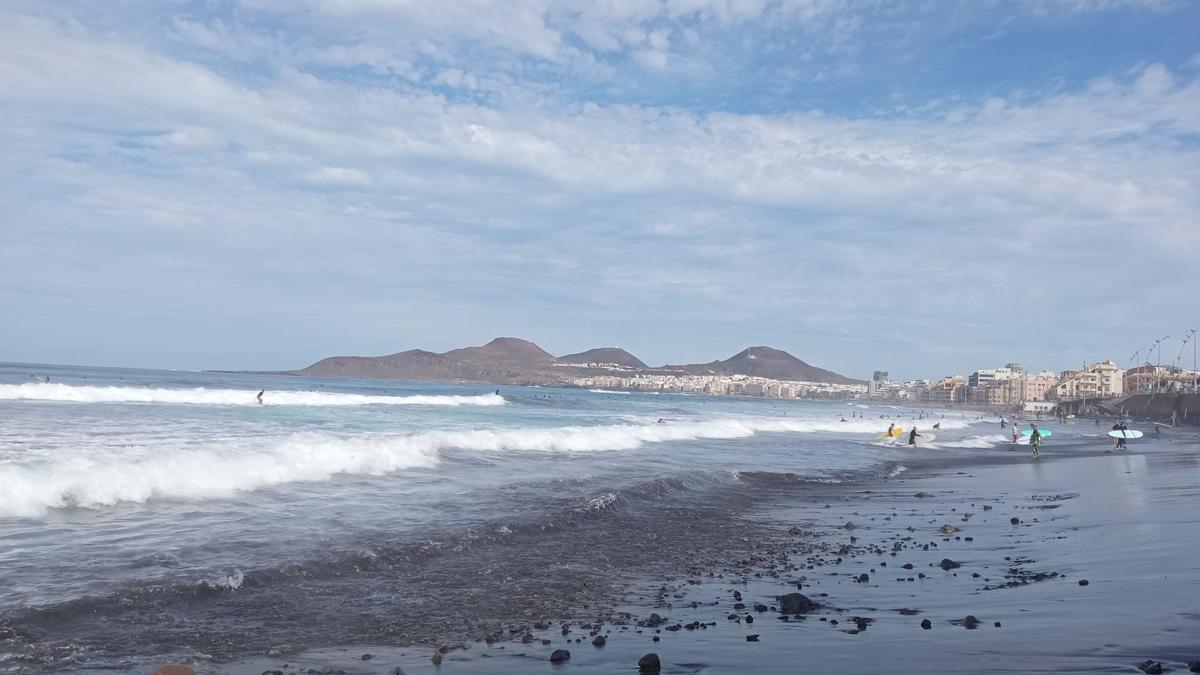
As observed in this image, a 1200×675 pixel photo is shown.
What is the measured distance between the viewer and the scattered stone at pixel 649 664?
6.42m

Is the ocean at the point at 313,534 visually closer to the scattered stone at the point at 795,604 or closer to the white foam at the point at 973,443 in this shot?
the scattered stone at the point at 795,604

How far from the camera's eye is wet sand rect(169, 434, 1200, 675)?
652 centimetres

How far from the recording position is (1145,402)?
107 metres

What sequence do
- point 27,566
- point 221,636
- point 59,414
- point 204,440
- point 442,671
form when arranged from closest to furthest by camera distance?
point 442,671, point 221,636, point 27,566, point 204,440, point 59,414

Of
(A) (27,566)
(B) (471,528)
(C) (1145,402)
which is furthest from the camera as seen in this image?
(C) (1145,402)

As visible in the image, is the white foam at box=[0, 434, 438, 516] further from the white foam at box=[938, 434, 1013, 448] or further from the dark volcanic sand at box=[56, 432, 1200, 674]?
the white foam at box=[938, 434, 1013, 448]

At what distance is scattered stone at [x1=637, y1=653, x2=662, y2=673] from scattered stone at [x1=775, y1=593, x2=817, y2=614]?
230cm

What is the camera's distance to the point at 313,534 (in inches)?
482

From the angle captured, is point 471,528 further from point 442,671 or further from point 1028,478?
point 1028,478

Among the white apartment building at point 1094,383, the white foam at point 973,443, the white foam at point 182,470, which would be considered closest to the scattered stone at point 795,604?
the white foam at point 182,470

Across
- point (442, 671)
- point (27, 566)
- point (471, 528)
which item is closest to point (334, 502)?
point (471, 528)

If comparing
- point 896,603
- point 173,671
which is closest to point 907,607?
point 896,603

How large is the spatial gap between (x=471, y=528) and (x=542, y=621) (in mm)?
5055

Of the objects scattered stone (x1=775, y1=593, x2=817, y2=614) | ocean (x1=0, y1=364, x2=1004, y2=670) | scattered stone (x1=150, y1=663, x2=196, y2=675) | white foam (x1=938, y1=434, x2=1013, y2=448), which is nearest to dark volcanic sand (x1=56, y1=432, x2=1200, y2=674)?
scattered stone (x1=775, y1=593, x2=817, y2=614)
